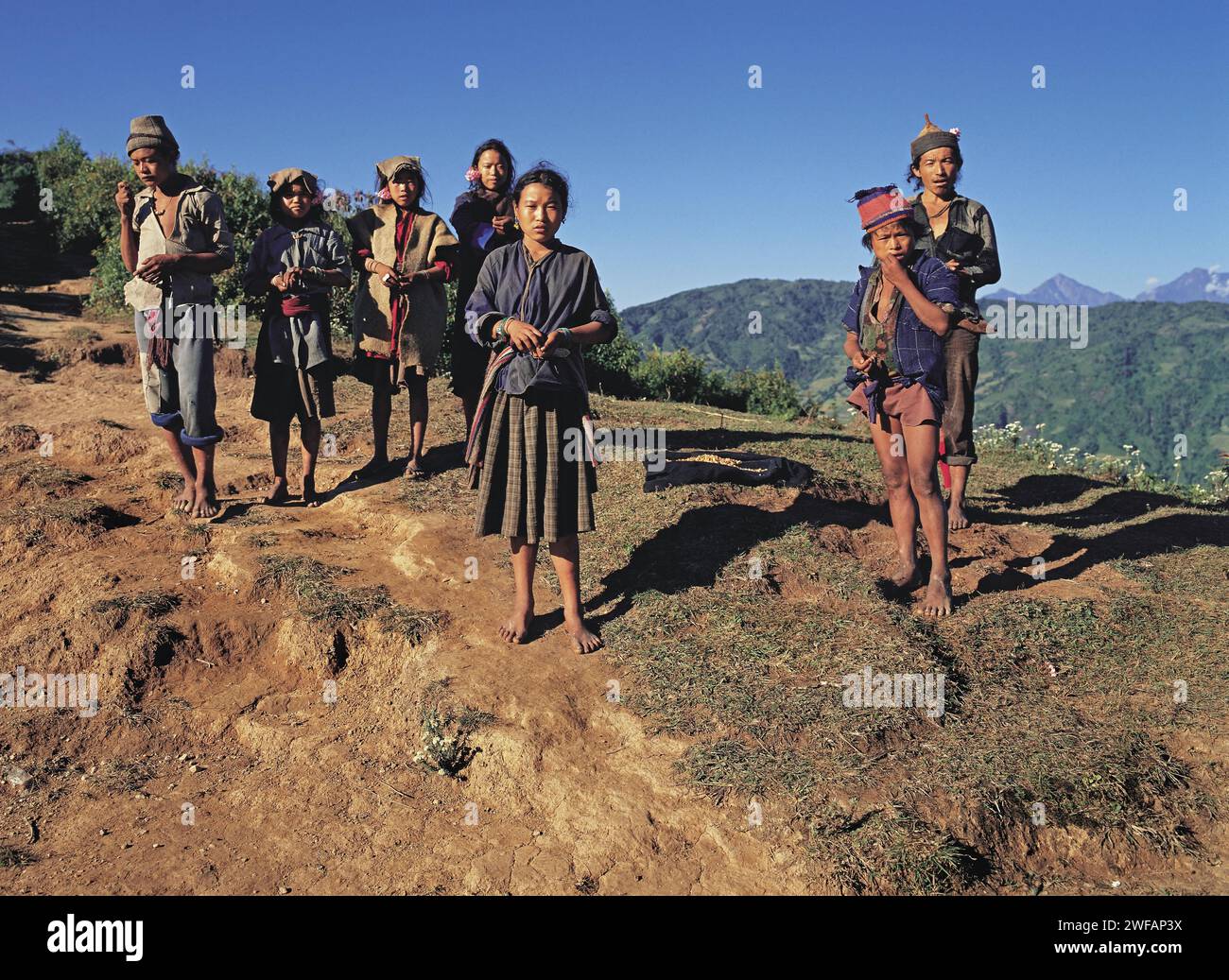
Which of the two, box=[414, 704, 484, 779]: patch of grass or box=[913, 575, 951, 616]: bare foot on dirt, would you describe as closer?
box=[414, 704, 484, 779]: patch of grass

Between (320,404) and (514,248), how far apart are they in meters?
2.38

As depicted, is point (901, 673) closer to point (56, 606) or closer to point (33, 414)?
point (56, 606)

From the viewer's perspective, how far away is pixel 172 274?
5.32 m

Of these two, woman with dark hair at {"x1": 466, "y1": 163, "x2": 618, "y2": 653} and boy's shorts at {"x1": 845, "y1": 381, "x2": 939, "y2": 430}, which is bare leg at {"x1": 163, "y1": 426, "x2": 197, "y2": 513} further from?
boy's shorts at {"x1": 845, "y1": 381, "x2": 939, "y2": 430}

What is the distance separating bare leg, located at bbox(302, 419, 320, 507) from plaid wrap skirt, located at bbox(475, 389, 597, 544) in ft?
7.24

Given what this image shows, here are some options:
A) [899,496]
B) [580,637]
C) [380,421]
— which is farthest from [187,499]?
[899,496]

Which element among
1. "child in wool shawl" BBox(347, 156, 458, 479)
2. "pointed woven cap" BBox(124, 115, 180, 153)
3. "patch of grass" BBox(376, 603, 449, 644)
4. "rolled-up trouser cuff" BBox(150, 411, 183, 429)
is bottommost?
"patch of grass" BBox(376, 603, 449, 644)

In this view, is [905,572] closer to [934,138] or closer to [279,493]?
[934,138]

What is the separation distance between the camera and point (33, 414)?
25.4 feet

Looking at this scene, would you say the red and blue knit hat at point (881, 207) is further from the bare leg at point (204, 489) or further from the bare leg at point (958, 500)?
the bare leg at point (204, 489)

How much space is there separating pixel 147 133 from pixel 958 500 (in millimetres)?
5372

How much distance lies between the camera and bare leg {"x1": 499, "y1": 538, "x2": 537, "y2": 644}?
4.24m

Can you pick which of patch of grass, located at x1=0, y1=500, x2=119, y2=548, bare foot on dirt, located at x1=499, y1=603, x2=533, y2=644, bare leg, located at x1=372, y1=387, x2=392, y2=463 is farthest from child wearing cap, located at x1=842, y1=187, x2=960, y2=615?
patch of grass, located at x1=0, y1=500, x2=119, y2=548
